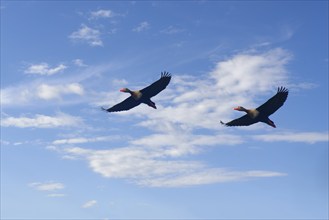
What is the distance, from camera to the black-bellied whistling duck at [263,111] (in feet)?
120

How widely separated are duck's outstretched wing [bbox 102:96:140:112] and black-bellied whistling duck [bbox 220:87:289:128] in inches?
304

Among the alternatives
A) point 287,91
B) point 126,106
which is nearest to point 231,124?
point 287,91

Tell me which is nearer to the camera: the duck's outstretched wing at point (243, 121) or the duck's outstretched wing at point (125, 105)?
the duck's outstretched wing at point (243, 121)

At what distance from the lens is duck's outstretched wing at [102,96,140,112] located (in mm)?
43034

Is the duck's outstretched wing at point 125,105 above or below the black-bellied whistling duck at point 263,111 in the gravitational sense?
above

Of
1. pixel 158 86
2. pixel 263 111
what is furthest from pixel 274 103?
pixel 158 86

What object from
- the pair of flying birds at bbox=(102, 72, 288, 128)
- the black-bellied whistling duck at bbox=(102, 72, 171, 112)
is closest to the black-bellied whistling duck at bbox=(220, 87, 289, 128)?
the pair of flying birds at bbox=(102, 72, 288, 128)

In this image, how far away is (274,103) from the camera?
122 feet

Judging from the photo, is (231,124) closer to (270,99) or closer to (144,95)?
(270,99)

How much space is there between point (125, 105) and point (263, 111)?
12.2m

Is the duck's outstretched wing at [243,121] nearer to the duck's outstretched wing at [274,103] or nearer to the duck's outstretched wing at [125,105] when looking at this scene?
the duck's outstretched wing at [274,103]

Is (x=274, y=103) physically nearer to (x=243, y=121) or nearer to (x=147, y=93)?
(x=243, y=121)

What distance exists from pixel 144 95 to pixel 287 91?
1127 centimetres

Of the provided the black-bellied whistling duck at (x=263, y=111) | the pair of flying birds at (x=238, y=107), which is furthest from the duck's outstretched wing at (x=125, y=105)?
the black-bellied whistling duck at (x=263, y=111)
